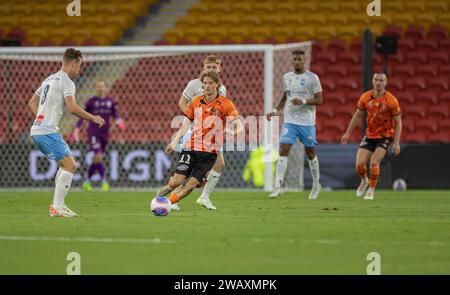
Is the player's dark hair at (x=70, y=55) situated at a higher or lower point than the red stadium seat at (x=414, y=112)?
higher

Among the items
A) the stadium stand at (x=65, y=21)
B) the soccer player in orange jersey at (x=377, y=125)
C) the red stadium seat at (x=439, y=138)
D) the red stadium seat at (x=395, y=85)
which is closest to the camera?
the soccer player in orange jersey at (x=377, y=125)

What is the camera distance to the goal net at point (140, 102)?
18.0m

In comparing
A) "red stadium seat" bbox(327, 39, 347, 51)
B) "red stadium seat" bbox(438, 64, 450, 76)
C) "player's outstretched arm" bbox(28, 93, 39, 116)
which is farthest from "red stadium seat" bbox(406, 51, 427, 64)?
"player's outstretched arm" bbox(28, 93, 39, 116)

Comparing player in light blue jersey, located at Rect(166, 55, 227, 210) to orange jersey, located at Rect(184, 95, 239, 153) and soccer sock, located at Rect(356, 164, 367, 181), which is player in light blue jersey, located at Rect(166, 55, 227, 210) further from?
soccer sock, located at Rect(356, 164, 367, 181)

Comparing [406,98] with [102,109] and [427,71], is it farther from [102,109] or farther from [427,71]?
[102,109]

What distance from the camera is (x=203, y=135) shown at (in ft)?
37.2

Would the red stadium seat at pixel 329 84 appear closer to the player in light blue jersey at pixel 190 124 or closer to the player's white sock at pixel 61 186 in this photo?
the player in light blue jersey at pixel 190 124

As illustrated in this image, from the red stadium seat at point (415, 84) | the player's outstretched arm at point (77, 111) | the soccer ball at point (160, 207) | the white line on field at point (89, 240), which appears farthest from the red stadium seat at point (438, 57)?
the white line on field at point (89, 240)

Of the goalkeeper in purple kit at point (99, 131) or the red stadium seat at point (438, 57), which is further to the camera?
the red stadium seat at point (438, 57)

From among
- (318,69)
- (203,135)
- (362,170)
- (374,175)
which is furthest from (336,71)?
(203,135)

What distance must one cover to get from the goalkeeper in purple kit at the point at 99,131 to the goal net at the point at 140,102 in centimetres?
57

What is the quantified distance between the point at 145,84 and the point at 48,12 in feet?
16.8

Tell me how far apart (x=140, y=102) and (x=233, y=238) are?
1172 cm
